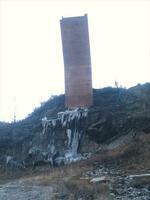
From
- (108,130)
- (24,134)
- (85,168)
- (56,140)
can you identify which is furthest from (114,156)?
(24,134)

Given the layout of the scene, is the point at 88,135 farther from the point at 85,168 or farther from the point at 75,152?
the point at 85,168

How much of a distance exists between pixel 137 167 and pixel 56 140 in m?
8.65

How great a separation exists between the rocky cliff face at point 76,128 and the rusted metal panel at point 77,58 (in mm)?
1039

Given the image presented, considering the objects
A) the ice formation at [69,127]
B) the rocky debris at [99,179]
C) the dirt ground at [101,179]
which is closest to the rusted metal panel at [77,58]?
the ice formation at [69,127]

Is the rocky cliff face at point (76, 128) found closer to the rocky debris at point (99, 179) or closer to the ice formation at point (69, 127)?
the ice formation at point (69, 127)

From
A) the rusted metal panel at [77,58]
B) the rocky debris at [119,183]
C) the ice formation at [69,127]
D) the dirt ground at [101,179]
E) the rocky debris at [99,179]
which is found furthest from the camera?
the rusted metal panel at [77,58]

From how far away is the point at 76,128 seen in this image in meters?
24.9

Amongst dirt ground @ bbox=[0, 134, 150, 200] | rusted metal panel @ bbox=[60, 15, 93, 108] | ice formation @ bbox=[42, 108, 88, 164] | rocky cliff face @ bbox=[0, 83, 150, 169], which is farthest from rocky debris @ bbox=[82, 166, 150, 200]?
rusted metal panel @ bbox=[60, 15, 93, 108]

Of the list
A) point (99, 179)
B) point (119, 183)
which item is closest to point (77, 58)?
point (99, 179)

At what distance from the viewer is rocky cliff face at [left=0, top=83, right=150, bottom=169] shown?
23391mm

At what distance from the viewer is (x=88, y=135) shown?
24.0 m

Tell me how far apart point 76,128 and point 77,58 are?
4.09 m

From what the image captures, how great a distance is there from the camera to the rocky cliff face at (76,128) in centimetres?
2339

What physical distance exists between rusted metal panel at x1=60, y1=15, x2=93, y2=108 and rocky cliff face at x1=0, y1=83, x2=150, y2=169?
3.41 ft
